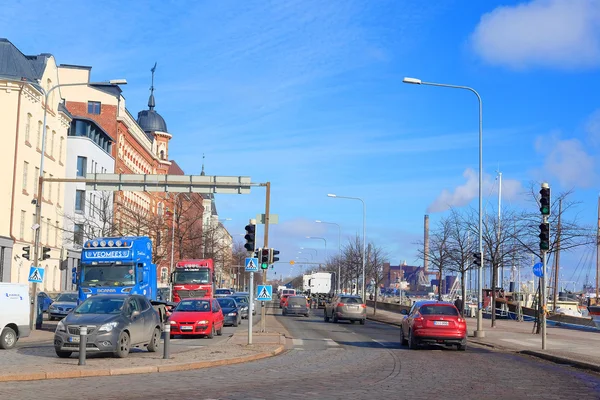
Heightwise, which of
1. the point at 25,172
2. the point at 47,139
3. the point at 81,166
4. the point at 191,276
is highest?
the point at 47,139

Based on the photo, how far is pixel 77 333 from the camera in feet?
62.2

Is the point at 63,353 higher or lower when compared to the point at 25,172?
lower

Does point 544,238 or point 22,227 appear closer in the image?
point 544,238

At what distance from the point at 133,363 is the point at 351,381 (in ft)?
18.0

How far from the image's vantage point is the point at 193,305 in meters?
31.0

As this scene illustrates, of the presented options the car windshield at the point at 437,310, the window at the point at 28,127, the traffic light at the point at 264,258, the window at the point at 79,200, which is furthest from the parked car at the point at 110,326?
the window at the point at 79,200

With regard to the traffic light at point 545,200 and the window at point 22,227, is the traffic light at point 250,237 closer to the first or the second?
the traffic light at point 545,200

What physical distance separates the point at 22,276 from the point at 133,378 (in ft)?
130

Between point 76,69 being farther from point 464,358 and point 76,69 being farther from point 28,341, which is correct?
point 464,358

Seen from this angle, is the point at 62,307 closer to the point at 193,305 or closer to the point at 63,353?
the point at 193,305

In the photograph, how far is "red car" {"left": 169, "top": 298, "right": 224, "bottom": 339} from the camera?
29.7 meters

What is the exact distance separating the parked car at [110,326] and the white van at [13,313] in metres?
3.44

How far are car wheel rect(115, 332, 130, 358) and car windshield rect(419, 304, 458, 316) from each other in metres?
10.1

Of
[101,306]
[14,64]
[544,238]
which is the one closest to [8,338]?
[101,306]
